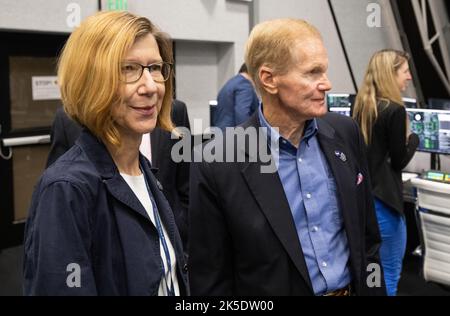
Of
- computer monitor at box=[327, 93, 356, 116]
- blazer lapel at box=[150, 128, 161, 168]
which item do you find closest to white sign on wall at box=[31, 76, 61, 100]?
computer monitor at box=[327, 93, 356, 116]

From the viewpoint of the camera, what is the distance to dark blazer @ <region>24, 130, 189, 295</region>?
82 cm

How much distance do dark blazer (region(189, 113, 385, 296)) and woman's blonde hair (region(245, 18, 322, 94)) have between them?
18 cm

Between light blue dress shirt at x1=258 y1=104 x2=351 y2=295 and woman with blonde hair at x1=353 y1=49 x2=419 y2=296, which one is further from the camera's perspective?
woman with blonde hair at x1=353 y1=49 x2=419 y2=296

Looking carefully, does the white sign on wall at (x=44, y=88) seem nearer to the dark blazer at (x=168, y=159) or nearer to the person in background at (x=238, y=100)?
the person in background at (x=238, y=100)

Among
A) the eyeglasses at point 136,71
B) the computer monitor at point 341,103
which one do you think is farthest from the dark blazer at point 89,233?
the computer monitor at point 341,103

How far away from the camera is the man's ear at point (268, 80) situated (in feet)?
4.63

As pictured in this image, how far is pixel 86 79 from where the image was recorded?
0.94 m

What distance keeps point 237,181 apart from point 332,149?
32 cm

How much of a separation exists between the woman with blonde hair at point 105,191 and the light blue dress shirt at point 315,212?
0.39 meters

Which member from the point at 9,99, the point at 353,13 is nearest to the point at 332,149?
the point at 9,99

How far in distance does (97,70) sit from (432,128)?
3.25 meters

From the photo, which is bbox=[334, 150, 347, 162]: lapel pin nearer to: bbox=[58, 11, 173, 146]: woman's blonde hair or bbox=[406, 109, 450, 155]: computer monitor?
bbox=[58, 11, 173, 146]: woman's blonde hair

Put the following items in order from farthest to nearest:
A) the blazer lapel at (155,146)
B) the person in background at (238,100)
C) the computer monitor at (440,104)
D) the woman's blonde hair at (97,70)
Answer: the computer monitor at (440,104) < the person in background at (238,100) < the blazer lapel at (155,146) < the woman's blonde hair at (97,70)
